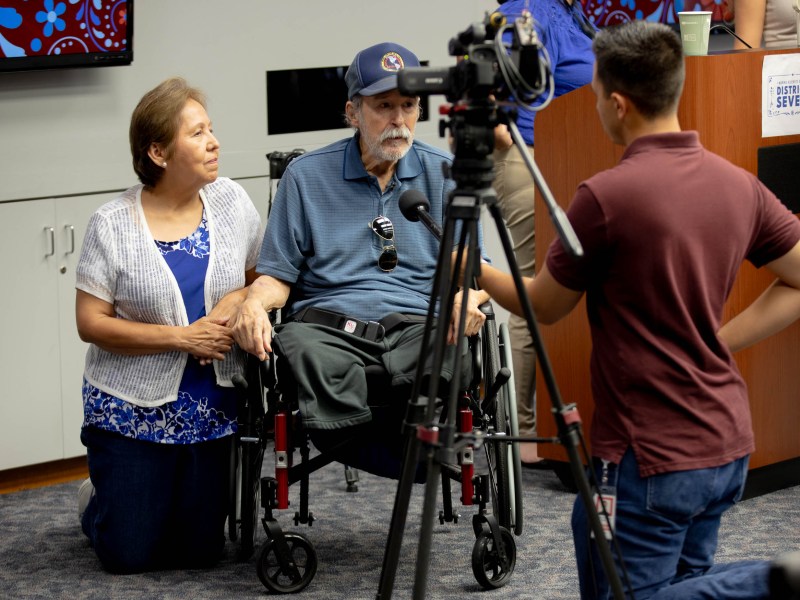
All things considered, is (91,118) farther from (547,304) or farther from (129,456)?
(547,304)

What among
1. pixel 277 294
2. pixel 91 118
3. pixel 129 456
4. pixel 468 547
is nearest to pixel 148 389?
pixel 129 456

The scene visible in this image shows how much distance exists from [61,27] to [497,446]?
198 centimetres

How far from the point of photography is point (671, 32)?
80.2 inches

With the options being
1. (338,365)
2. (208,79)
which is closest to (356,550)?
(338,365)

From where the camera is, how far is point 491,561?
9.95 ft

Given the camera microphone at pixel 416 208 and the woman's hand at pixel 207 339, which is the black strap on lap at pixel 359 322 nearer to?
the woman's hand at pixel 207 339

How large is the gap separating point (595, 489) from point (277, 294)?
130cm

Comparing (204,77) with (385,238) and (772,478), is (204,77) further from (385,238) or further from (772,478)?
(772,478)

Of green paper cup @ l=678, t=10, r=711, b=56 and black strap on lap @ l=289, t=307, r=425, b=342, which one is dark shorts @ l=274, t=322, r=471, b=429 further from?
green paper cup @ l=678, t=10, r=711, b=56

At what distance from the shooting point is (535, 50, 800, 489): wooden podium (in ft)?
11.0

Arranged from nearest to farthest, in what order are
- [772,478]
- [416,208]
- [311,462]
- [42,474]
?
[416,208]
[311,462]
[772,478]
[42,474]

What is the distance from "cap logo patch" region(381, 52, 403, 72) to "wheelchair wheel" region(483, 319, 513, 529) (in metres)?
0.66

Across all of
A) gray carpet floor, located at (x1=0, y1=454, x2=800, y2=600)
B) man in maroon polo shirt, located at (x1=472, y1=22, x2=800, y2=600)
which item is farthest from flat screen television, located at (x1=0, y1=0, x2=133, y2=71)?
man in maroon polo shirt, located at (x1=472, y1=22, x2=800, y2=600)

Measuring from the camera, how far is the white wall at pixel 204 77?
400 centimetres
